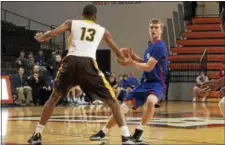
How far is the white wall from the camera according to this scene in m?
25.8

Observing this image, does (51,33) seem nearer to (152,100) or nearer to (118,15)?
→ (152,100)

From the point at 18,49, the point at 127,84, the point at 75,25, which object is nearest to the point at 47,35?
the point at 75,25

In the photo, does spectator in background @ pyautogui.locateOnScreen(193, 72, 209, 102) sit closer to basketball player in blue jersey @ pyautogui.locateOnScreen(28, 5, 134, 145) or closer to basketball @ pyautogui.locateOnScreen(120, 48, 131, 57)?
basketball @ pyautogui.locateOnScreen(120, 48, 131, 57)

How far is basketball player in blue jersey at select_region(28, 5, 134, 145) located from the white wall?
19430 millimetres

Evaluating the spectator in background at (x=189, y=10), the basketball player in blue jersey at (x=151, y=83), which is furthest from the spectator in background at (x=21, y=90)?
the spectator in background at (x=189, y=10)

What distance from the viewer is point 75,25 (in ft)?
19.5

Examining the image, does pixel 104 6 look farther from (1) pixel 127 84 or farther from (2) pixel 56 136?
(2) pixel 56 136

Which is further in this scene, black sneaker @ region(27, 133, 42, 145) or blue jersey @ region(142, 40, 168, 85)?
blue jersey @ region(142, 40, 168, 85)

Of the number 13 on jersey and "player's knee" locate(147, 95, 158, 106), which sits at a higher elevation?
the number 13 on jersey

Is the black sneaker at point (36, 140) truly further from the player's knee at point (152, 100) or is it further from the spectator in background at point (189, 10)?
the spectator in background at point (189, 10)

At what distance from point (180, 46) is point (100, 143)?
740 inches

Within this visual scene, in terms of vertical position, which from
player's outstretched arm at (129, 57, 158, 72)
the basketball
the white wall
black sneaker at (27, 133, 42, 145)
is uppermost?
the white wall

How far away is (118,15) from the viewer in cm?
2655

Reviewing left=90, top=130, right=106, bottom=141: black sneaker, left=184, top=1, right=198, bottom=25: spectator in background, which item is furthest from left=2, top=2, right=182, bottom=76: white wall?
left=90, top=130, right=106, bottom=141: black sneaker
